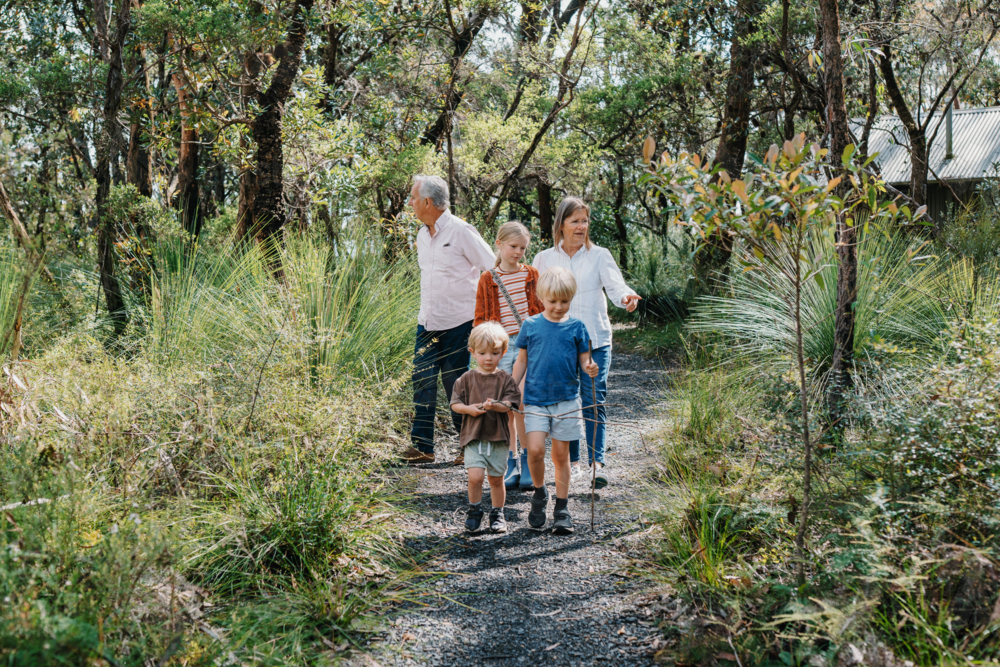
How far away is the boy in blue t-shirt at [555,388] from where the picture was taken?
4.05 metres

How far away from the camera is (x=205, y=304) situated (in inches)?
210

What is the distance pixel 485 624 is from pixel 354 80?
9412 millimetres

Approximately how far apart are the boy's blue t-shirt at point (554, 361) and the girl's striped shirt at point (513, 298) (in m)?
0.66

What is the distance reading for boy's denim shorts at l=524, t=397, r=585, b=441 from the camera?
4.04m

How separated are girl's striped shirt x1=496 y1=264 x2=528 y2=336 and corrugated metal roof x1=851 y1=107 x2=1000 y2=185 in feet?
63.9

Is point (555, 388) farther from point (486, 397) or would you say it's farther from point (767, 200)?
point (767, 200)

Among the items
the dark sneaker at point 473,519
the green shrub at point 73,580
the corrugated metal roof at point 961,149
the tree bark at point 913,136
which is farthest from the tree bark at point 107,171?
the corrugated metal roof at point 961,149

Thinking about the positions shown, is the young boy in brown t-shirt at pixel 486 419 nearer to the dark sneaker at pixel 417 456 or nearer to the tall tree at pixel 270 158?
the dark sneaker at pixel 417 456

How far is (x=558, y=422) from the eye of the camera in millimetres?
4055

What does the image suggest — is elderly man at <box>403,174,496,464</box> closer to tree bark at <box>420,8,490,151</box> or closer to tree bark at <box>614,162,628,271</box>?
tree bark at <box>420,8,490,151</box>

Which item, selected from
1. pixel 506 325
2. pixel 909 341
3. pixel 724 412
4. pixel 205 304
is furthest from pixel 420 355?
pixel 909 341

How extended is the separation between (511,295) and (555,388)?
0.97 meters

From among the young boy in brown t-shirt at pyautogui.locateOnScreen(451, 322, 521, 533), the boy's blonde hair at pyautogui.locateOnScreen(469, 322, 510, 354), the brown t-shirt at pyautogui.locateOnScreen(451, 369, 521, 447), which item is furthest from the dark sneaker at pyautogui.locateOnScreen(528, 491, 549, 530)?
the boy's blonde hair at pyautogui.locateOnScreen(469, 322, 510, 354)

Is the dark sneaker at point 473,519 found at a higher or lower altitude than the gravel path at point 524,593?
higher
